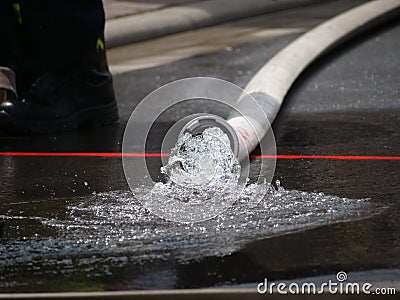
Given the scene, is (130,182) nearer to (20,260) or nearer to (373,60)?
(20,260)

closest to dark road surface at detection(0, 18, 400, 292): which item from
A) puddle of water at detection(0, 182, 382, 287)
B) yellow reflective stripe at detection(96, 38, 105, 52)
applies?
puddle of water at detection(0, 182, 382, 287)

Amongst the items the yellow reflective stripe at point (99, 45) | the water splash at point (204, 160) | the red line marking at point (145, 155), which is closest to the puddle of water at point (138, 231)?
the water splash at point (204, 160)

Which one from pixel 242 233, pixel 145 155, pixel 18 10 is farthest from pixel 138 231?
pixel 18 10

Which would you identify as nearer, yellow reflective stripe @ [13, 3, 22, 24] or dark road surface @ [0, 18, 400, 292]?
dark road surface @ [0, 18, 400, 292]

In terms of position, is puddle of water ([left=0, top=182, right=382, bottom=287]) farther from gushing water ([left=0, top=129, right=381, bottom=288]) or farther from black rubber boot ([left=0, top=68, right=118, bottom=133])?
black rubber boot ([left=0, top=68, right=118, bottom=133])

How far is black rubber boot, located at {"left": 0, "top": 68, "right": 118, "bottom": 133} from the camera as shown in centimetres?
502

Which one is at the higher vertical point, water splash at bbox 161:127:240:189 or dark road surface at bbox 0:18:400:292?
water splash at bbox 161:127:240:189

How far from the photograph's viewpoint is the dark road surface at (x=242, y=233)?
9.96ft

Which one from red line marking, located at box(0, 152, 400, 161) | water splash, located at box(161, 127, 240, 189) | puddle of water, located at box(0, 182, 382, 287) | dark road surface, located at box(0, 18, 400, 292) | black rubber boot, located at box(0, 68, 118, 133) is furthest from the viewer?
black rubber boot, located at box(0, 68, 118, 133)

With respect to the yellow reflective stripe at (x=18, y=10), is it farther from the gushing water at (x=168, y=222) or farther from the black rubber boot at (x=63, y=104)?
the gushing water at (x=168, y=222)

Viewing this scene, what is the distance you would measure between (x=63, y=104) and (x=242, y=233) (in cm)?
207

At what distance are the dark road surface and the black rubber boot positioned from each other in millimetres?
78

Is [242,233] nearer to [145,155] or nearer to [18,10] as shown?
[145,155]

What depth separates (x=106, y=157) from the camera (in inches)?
181
